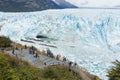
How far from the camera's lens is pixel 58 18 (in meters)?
56.8

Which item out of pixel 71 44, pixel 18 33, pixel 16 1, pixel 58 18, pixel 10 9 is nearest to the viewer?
pixel 18 33

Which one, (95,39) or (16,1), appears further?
(16,1)

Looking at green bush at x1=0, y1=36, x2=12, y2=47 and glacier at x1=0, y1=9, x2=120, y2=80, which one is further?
glacier at x1=0, y1=9, x2=120, y2=80

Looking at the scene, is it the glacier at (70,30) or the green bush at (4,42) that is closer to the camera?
the green bush at (4,42)

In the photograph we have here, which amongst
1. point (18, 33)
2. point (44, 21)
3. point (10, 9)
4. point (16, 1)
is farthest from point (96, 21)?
point (16, 1)

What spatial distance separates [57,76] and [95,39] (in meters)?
36.9

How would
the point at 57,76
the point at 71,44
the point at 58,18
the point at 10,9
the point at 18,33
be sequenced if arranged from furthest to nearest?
the point at 10,9 → the point at 58,18 → the point at 71,44 → the point at 18,33 → the point at 57,76

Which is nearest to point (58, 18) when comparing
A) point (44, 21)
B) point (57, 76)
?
point (44, 21)

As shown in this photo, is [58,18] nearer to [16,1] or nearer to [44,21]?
[44,21]

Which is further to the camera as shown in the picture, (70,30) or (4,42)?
(70,30)

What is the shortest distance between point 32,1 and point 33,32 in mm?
52916

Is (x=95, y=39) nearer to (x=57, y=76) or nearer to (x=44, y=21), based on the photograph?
(x=44, y=21)

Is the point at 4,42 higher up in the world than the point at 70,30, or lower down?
Result: higher up

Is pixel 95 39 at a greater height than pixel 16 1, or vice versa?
pixel 16 1
